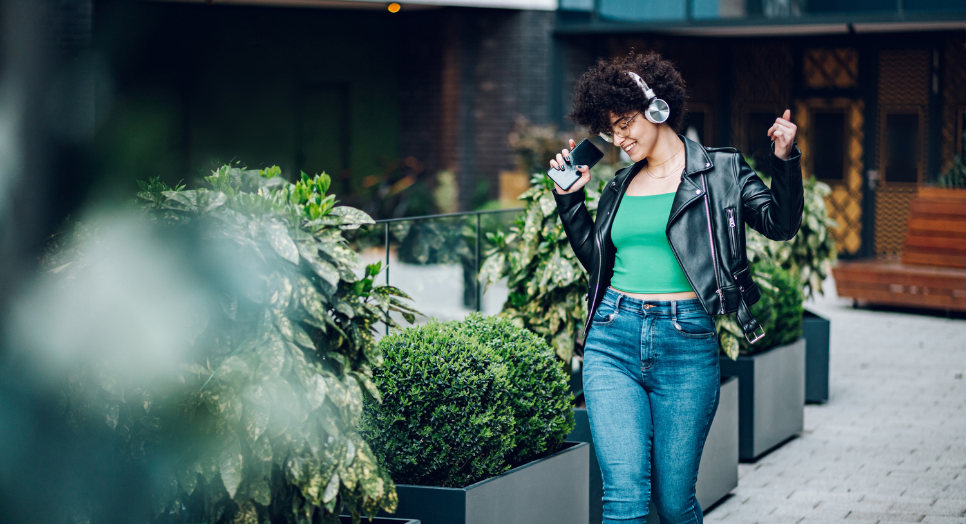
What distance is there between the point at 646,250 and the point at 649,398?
449 millimetres

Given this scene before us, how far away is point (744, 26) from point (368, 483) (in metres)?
13.2

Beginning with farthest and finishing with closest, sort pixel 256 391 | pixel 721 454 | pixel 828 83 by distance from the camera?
pixel 828 83 → pixel 721 454 → pixel 256 391

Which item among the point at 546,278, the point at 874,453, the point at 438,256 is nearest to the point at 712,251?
the point at 546,278

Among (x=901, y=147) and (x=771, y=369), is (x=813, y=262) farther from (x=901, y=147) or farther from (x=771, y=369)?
(x=901, y=147)

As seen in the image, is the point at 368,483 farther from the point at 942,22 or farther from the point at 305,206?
the point at 942,22

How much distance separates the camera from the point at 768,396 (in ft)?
19.6

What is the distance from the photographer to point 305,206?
286 centimetres

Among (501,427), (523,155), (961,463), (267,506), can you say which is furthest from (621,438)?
(523,155)

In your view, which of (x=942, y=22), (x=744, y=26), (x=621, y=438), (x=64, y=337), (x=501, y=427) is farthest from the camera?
(x=744, y=26)

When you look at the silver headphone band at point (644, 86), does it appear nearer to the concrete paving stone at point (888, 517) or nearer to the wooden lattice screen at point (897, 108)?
the concrete paving stone at point (888, 517)

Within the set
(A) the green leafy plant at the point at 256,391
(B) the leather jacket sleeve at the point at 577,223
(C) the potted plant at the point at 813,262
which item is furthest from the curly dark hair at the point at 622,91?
(C) the potted plant at the point at 813,262

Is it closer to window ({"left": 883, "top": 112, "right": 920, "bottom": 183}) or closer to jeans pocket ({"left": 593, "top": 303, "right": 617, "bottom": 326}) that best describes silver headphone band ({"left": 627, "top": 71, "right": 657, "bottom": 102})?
jeans pocket ({"left": 593, "top": 303, "right": 617, "bottom": 326})

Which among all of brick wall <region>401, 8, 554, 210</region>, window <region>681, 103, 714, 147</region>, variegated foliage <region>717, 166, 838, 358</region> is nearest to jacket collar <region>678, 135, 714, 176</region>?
variegated foliage <region>717, 166, 838, 358</region>

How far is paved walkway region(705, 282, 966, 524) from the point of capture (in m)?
5.02
